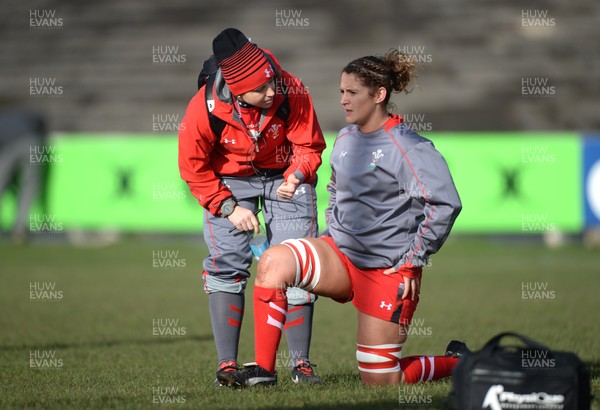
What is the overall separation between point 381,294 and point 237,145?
4.15 feet

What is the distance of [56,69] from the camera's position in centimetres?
2359

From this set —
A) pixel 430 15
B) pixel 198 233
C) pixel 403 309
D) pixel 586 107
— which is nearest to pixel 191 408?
pixel 403 309

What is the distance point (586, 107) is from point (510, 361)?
17.9 meters

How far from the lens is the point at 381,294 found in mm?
5430

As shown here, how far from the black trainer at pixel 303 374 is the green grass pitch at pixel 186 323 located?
10 cm

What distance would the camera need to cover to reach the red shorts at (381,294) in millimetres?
5398

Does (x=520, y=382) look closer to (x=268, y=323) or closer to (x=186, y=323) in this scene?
(x=268, y=323)

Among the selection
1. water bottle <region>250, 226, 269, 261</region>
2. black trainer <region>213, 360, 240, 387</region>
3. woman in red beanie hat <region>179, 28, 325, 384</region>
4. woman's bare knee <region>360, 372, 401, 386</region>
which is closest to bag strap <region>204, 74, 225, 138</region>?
woman in red beanie hat <region>179, 28, 325, 384</region>

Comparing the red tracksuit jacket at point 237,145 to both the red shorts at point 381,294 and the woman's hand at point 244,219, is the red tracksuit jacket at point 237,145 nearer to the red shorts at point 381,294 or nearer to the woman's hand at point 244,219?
the woman's hand at point 244,219

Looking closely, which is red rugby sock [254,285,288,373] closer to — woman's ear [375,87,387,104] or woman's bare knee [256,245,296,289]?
woman's bare knee [256,245,296,289]

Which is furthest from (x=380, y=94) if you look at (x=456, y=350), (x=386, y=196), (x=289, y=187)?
(x=456, y=350)

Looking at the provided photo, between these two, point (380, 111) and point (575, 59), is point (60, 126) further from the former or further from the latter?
point (380, 111)

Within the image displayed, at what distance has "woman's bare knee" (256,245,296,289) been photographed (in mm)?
5250

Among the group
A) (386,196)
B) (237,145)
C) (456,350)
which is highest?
(237,145)
